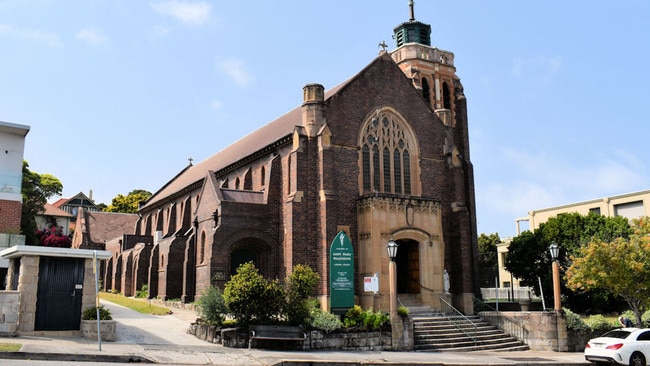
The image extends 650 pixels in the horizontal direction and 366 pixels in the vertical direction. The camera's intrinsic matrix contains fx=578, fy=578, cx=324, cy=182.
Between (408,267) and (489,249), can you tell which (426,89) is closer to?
(408,267)

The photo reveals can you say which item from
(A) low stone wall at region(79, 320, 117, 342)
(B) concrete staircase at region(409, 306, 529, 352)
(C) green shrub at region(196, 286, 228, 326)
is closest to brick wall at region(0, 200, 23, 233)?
(A) low stone wall at region(79, 320, 117, 342)

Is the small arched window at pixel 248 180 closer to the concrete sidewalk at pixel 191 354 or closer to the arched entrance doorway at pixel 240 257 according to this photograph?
the arched entrance doorway at pixel 240 257

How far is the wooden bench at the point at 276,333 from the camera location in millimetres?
20141

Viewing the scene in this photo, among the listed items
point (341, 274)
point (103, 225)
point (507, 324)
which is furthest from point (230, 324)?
point (103, 225)

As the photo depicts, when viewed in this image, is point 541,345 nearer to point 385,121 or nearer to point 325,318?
point 325,318

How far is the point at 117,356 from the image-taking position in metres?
15.8

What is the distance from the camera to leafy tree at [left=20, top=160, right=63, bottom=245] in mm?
44375

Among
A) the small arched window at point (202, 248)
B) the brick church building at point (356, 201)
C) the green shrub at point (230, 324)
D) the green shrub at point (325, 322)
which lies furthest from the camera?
the small arched window at point (202, 248)

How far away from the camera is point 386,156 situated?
30719 mm

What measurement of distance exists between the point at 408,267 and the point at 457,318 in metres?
3.80

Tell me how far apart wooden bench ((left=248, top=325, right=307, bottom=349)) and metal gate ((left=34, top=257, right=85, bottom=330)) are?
590 cm

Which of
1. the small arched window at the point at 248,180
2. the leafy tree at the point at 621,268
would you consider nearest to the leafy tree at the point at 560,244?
the leafy tree at the point at 621,268

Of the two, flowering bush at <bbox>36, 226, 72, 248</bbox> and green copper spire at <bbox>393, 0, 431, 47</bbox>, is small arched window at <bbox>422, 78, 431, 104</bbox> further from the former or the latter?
flowering bush at <bbox>36, 226, 72, 248</bbox>

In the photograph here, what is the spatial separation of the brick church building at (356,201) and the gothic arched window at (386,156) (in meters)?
0.05
